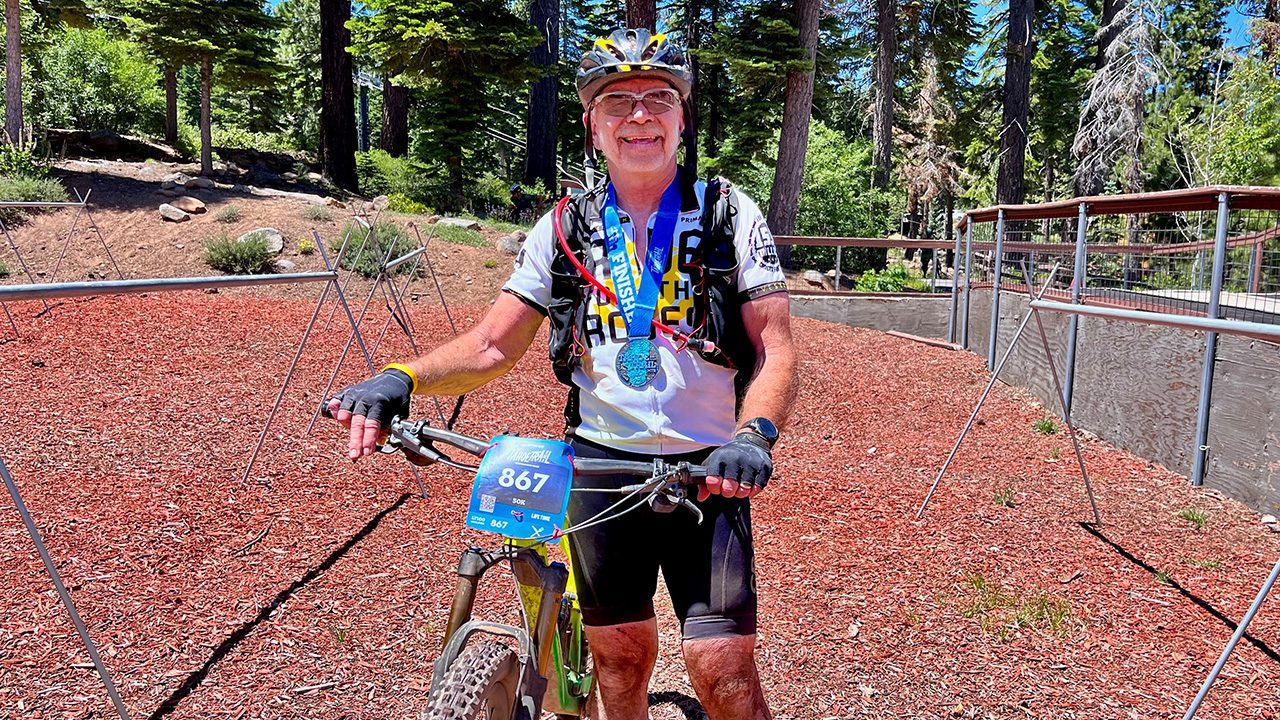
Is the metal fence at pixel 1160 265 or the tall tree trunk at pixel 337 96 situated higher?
the tall tree trunk at pixel 337 96

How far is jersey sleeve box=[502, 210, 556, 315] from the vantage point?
253 cm

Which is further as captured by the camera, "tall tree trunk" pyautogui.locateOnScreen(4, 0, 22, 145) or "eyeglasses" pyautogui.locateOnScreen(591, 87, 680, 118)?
"tall tree trunk" pyautogui.locateOnScreen(4, 0, 22, 145)

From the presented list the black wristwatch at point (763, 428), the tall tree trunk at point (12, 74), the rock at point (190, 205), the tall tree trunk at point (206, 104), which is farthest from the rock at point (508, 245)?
the black wristwatch at point (763, 428)

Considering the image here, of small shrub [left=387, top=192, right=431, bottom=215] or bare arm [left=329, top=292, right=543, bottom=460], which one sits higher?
small shrub [left=387, top=192, right=431, bottom=215]

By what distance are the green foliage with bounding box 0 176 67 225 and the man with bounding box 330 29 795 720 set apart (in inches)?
635

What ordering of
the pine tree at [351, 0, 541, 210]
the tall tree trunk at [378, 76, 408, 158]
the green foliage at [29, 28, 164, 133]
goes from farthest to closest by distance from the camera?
the green foliage at [29, 28, 164, 133] < the tall tree trunk at [378, 76, 408, 158] < the pine tree at [351, 0, 541, 210]

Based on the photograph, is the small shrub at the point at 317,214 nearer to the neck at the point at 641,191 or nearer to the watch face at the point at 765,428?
the neck at the point at 641,191

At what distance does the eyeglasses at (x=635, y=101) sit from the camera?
94.2 inches

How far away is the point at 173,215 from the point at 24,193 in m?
2.47

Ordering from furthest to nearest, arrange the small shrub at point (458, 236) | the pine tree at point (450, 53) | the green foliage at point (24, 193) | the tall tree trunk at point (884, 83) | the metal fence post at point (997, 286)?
the tall tree trunk at point (884, 83), the pine tree at point (450, 53), the small shrub at point (458, 236), the green foliage at point (24, 193), the metal fence post at point (997, 286)

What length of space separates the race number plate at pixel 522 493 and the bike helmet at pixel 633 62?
104cm

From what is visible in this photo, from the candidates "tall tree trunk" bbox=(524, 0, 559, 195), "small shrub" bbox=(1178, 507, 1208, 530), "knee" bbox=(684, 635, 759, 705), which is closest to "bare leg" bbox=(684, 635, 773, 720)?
"knee" bbox=(684, 635, 759, 705)

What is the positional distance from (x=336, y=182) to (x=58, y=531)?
1691 centimetres

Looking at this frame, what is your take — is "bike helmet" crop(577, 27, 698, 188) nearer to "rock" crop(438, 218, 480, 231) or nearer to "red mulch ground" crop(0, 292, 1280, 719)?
"red mulch ground" crop(0, 292, 1280, 719)
